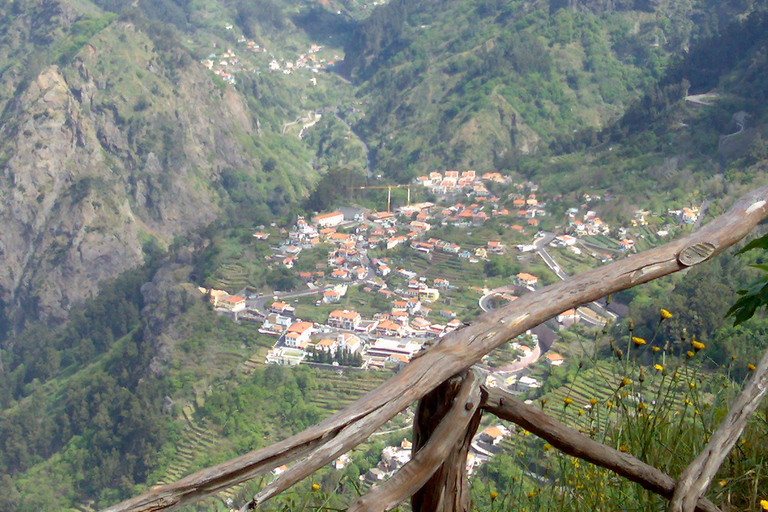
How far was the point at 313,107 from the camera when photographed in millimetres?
52625

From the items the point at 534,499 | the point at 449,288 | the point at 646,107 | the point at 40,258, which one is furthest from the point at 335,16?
the point at 534,499

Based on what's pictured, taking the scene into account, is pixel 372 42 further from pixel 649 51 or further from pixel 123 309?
pixel 123 309

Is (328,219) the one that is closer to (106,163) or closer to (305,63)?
(106,163)

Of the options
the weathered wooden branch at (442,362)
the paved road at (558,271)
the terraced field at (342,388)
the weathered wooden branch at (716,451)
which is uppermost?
the weathered wooden branch at (442,362)

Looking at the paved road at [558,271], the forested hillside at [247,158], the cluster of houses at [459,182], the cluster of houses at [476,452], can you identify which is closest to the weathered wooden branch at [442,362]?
the forested hillside at [247,158]

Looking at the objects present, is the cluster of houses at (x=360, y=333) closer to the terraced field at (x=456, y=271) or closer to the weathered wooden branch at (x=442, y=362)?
the terraced field at (x=456, y=271)

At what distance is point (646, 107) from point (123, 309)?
791 inches

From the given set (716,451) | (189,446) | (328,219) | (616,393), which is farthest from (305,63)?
(716,451)

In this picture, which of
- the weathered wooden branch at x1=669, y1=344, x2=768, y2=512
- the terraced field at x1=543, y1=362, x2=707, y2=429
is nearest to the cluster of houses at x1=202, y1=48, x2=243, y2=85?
the terraced field at x1=543, y1=362, x2=707, y2=429

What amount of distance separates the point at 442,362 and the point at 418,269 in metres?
19.9

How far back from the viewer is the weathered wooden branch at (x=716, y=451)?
118 centimetres

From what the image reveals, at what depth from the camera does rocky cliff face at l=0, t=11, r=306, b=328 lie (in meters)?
34.1

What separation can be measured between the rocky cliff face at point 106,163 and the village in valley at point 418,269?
44.9 feet

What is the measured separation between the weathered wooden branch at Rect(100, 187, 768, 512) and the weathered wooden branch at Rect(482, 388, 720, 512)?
97 mm
